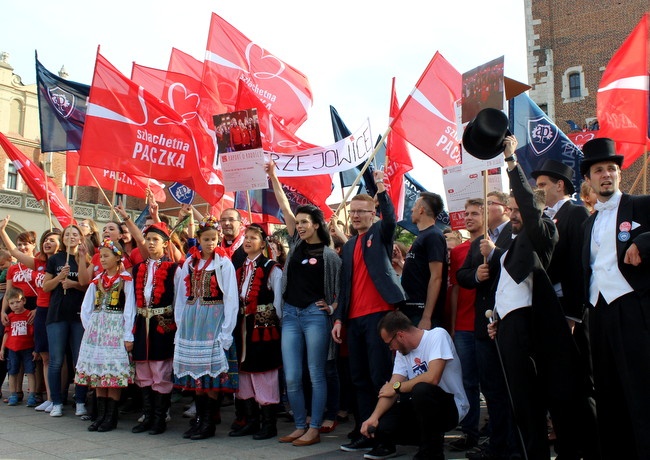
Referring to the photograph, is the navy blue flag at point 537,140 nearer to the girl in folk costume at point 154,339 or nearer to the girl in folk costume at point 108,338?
the girl in folk costume at point 154,339

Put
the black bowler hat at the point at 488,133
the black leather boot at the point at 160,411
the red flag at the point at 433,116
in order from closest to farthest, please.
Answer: the black bowler hat at the point at 488,133, the black leather boot at the point at 160,411, the red flag at the point at 433,116

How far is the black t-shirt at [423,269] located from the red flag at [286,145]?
3909mm

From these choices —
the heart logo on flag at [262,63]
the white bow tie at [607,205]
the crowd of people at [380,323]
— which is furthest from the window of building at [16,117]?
the white bow tie at [607,205]

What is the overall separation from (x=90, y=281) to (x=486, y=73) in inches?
199

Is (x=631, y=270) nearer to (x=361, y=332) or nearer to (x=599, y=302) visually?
(x=599, y=302)

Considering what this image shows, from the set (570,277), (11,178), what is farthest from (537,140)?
(11,178)

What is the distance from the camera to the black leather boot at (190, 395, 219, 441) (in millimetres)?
6383

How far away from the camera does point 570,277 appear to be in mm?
4758

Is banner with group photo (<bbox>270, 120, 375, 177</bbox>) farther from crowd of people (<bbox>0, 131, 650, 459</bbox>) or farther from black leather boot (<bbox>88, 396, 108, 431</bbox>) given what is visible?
black leather boot (<bbox>88, 396, 108, 431</bbox>)

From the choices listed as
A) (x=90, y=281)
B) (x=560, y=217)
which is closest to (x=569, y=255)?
(x=560, y=217)

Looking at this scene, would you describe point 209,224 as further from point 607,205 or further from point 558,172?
point 607,205

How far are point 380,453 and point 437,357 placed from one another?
0.94 meters

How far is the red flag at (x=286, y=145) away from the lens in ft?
31.9

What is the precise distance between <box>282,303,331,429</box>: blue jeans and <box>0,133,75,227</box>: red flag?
14.4 ft
